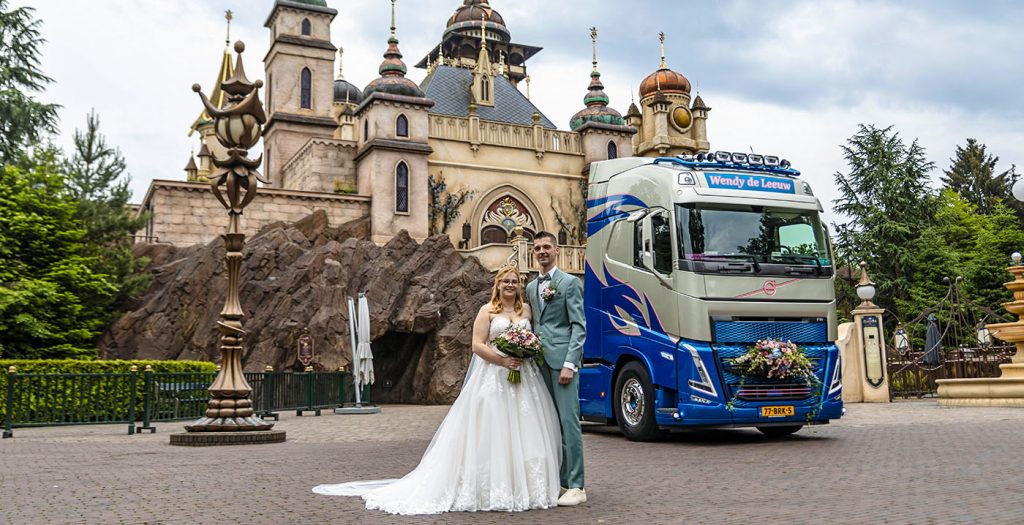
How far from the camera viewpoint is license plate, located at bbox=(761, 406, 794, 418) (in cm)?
1136

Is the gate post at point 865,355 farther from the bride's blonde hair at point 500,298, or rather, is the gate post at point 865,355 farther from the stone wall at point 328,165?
the stone wall at point 328,165

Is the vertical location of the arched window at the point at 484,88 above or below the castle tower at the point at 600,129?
above

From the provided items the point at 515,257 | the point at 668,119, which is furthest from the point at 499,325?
the point at 668,119

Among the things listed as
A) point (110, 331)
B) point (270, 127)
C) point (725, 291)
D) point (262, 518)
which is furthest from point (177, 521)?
point (270, 127)

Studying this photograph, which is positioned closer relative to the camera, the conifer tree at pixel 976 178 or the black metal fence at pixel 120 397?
the black metal fence at pixel 120 397

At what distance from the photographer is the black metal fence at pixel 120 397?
1491 centimetres

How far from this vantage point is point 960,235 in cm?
4944

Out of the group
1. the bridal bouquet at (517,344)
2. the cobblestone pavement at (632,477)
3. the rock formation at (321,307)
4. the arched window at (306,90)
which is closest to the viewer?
the cobblestone pavement at (632,477)

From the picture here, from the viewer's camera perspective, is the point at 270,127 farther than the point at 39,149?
Yes

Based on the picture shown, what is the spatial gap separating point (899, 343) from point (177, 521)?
25019 mm

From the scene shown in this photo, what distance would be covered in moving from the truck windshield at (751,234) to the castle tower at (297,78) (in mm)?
30036

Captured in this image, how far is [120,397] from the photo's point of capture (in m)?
16.6

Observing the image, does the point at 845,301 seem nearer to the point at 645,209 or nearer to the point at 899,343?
the point at 899,343

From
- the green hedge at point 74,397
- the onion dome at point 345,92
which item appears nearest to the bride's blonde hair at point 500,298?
the green hedge at point 74,397
